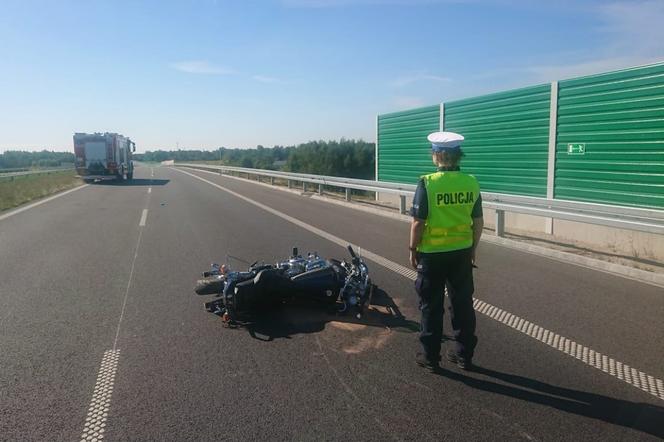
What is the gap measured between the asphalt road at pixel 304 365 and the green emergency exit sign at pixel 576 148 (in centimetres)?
393

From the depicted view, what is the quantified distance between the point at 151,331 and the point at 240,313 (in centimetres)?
92

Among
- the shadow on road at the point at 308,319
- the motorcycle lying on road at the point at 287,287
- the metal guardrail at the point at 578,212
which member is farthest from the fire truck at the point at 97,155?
the shadow on road at the point at 308,319

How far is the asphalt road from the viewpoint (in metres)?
3.61

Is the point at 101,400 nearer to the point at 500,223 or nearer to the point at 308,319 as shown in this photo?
the point at 308,319

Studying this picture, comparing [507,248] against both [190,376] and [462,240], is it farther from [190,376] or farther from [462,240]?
[190,376]

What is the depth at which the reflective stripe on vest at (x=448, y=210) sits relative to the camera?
4402 millimetres

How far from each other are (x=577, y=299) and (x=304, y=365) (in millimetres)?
3834

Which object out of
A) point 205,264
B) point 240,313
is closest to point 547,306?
point 240,313

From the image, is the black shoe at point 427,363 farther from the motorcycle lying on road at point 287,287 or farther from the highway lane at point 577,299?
the highway lane at point 577,299

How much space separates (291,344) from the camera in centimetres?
511

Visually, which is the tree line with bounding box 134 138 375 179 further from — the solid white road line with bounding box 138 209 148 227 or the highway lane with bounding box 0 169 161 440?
the highway lane with bounding box 0 169 161 440

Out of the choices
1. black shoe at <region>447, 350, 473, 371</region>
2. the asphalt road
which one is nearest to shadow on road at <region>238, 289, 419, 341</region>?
the asphalt road

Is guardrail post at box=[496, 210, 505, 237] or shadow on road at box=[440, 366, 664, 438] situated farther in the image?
guardrail post at box=[496, 210, 505, 237]

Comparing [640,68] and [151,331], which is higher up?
[640,68]
